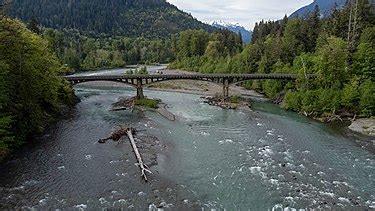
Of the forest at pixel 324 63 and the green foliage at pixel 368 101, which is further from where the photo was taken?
the forest at pixel 324 63

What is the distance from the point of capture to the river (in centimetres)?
3067

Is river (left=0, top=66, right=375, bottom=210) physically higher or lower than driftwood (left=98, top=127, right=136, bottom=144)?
lower

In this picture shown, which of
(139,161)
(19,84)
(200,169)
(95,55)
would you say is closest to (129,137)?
(139,161)

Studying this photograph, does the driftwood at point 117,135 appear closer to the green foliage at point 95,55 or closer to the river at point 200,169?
the river at point 200,169

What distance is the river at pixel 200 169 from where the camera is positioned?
101 feet

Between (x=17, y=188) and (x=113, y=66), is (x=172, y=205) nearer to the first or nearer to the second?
(x=17, y=188)

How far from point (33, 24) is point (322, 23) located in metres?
72.8

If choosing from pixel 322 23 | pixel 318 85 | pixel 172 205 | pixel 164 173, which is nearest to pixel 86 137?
pixel 164 173

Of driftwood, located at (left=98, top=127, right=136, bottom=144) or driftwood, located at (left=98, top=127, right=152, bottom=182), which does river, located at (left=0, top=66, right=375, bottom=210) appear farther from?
driftwood, located at (left=98, top=127, right=136, bottom=144)

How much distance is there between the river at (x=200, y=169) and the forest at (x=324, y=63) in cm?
882

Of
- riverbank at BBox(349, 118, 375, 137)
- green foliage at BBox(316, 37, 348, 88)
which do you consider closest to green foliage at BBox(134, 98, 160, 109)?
green foliage at BBox(316, 37, 348, 88)

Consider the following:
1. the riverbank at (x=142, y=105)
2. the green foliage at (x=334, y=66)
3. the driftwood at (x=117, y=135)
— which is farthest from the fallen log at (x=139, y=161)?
the green foliage at (x=334, y=66)

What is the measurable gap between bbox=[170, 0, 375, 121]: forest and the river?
8.82 metres

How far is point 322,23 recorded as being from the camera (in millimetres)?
98625
